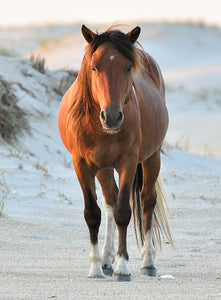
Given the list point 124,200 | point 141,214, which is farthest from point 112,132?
point 141,214

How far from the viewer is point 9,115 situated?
35.6ft

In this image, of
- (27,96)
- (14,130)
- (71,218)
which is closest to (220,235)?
(71,218)

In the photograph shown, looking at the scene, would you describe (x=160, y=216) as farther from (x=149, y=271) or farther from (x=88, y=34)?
(x=88, y=34)

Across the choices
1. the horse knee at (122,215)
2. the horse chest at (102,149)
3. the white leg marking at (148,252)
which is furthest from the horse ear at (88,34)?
the white leg marking at (148,252)

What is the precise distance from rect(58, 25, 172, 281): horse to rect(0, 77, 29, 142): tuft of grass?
4.39 m

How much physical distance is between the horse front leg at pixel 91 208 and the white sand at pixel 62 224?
4.8 inches

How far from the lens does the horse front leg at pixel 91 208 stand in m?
5.66

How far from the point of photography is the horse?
520 centimetres

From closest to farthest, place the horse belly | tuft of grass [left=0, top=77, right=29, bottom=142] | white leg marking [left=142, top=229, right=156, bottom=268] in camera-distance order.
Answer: white leg marking [left=142, top=229, right=156, bottom=268]
the horse belly
tuft of grass [left=0, top=77, right=29, bottom=142]

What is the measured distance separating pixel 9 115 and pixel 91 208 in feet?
17.5

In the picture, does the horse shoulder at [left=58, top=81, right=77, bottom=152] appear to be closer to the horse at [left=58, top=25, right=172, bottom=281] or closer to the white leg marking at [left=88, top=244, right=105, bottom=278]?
the horse at [left=58, top=25, right=172, bottom=281]

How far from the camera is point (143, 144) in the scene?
6.16 meters

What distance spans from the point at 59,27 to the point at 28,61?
49303mm

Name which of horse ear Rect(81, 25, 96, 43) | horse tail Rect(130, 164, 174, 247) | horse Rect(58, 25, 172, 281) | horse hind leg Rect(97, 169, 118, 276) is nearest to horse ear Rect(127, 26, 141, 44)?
horse Rect(58, 25, 172, 281)
